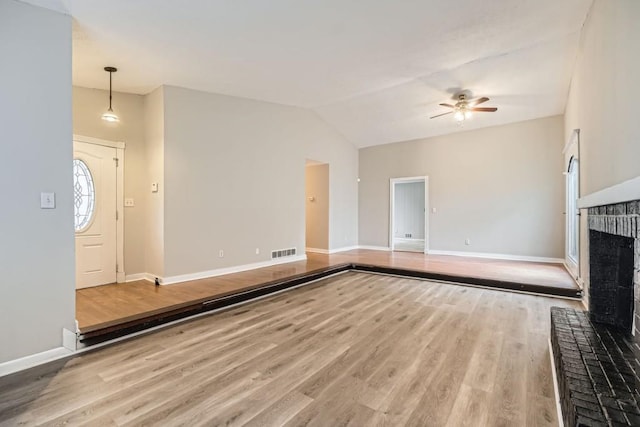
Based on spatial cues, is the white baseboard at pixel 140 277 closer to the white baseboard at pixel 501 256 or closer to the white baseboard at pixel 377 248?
the white baseboard at pixel 377 248

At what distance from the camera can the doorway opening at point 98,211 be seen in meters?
4.38

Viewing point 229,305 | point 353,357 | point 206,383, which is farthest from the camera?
point 229,305

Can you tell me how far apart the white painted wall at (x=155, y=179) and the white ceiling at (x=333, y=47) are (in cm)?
32

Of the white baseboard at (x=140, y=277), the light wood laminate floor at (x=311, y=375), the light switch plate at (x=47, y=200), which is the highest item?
the light switch plate at (x=47, y=200)

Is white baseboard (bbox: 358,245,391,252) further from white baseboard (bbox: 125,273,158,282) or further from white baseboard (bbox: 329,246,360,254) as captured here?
white baseboard (bbox: 125,273,158,282)

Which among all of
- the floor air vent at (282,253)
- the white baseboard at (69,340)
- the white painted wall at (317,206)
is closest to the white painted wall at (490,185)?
the white painted wall at (317,206)

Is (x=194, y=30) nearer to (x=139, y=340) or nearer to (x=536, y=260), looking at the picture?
(x=139, y=340)

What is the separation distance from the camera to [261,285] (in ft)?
14.5

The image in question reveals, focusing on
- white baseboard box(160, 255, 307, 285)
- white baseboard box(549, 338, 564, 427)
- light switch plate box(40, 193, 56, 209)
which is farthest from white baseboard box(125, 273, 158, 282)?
white baseboard box(549, 338, 564, 427)

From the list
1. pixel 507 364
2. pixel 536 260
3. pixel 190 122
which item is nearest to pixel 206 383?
pixel 507 364

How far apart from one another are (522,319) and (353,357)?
7.45ft

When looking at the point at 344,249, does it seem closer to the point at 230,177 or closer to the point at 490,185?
the point at 490,185

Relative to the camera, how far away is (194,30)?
10.3 ft

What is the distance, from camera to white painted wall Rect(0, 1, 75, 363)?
7.91 ft
